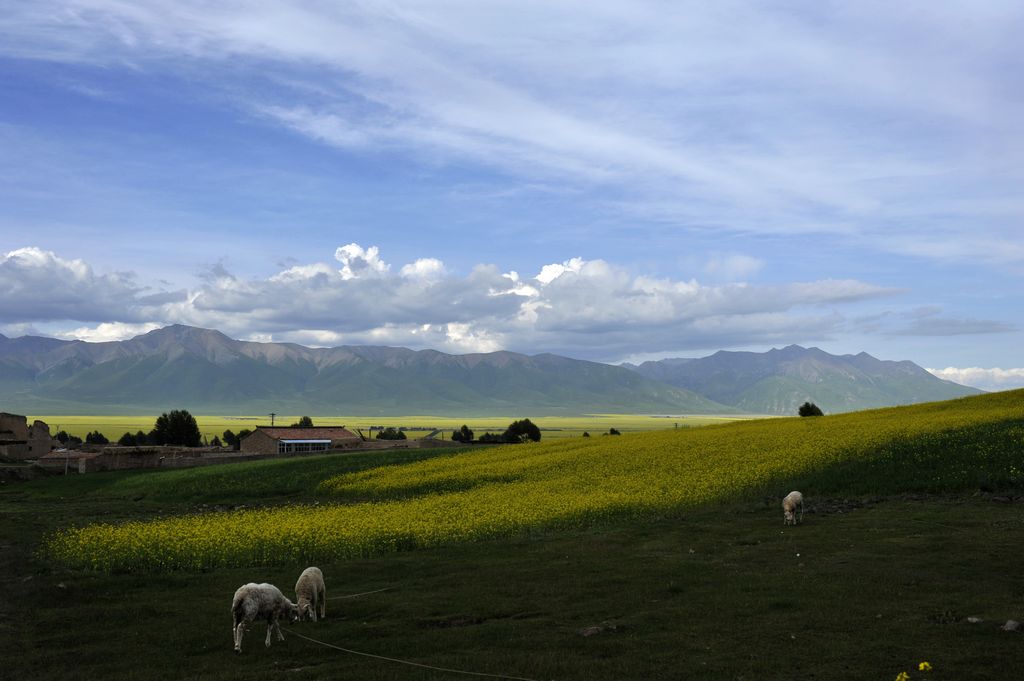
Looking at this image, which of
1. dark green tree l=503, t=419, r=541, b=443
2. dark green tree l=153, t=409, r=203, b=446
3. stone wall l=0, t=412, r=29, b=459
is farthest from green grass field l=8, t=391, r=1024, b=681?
dark green tree l=153, t=409, r=203, b=446

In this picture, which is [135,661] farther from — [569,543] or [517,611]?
[569,543]

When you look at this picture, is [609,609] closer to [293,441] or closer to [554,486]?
[554,486]

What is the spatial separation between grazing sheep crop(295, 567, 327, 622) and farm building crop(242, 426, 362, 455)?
9286 centimetres

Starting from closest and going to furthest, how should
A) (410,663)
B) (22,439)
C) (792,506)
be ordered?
(410,663), (792,506), (22,439)

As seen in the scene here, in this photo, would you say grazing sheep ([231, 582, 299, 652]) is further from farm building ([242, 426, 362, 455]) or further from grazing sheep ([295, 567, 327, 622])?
farm building ([242, 426, 362, 455])

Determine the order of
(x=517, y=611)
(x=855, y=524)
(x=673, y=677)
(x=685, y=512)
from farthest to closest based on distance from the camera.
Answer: (x=685, y=512) → (x=855, y=524) → (x=517, y=611) → (x=673, y=677)

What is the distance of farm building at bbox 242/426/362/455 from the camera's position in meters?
115

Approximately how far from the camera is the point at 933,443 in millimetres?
44031

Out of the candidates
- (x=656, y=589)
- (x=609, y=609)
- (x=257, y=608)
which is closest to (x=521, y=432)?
(x=656, y=589)

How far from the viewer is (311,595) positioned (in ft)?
66.6

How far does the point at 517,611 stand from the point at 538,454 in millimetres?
50406

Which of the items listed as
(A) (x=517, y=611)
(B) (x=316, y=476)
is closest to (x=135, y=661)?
(A) (x=517, y=611)

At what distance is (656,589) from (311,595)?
9.49 m

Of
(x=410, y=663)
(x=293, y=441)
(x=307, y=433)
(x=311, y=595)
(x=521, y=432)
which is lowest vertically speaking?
(x=521, y=432)
